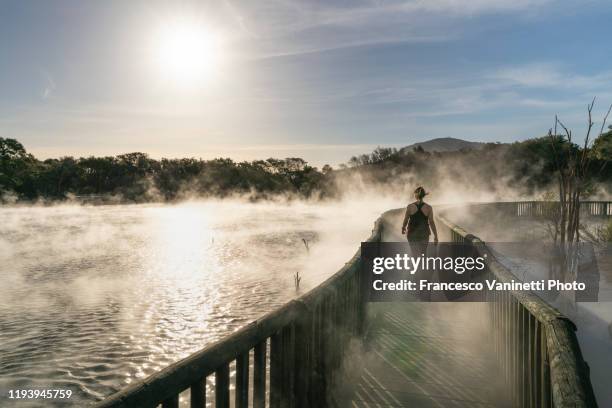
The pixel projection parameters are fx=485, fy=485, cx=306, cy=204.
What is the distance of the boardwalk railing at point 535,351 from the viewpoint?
286cm

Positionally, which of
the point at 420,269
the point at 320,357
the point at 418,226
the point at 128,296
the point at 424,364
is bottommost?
the point at 128,296

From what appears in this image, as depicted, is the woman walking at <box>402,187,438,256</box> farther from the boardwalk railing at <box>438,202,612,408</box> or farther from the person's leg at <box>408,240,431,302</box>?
the boardwalk railing at <box>438,202,612,408</box>

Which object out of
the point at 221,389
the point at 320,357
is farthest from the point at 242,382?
the point at 320,357

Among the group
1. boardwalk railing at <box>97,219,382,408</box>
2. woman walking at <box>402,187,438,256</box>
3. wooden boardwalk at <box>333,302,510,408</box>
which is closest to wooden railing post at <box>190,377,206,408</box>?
boardwalk railing at <box>97,219,382,408</box>

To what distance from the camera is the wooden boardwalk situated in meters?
5.41

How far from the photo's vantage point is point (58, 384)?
8.72 m

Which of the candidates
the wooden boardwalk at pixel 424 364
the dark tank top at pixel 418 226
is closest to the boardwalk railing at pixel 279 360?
the wooden boardwalk at pixel 424 364

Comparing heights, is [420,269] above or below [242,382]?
below

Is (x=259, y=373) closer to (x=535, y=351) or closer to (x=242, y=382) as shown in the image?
(x=242, y=382)

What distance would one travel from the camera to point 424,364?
638cm

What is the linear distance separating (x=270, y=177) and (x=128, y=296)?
89716 millimetres

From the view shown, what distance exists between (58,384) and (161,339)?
9.04 feet

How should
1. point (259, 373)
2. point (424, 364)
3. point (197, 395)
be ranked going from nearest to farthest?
point (197, 395) < point (259, 373) < point (424, 364)

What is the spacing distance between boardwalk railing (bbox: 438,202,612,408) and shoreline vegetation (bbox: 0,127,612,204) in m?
44.1
